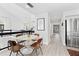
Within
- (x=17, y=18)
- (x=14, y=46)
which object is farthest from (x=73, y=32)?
(x=14, y=46)

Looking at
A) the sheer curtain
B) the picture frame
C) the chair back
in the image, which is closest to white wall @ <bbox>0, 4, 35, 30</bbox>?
the picture frame

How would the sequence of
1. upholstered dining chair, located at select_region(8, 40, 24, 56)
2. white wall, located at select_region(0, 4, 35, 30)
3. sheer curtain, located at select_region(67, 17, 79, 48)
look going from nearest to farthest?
1. upholstered dining chair, located at select_region(8, 40, 24, 56)
2. white wall, located at select_region(0, 4, 35, 30)
3. sheer curtain, located at select_region(67, 17, 79, 48)

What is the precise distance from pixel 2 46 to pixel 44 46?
104cm

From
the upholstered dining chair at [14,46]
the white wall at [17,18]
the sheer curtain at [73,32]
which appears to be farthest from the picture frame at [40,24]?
the sheer curtain at [73,32]

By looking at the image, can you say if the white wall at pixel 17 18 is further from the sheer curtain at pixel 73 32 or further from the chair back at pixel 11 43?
the sheer curtain at pixel 73 32

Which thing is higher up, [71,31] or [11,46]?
[71,31]

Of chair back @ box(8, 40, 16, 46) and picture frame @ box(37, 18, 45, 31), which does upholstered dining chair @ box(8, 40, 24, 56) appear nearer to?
chair back @ box(8, 40, 16, 46)

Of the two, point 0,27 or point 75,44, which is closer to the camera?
point 0,27

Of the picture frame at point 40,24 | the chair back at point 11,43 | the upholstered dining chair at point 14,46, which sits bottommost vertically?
the upholstered dining chair at point 14,46

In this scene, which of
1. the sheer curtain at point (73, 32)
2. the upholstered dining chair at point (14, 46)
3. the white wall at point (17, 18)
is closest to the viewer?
the upholstered dining chair at point (14, 46)

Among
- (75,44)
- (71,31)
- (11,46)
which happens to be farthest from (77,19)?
(11,46)

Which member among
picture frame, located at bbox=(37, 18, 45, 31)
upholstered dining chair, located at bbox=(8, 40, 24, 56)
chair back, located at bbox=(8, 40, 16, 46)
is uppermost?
picture frame, located at bbox=(37, 18, 45, 31)

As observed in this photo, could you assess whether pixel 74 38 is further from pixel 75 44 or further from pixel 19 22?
pixel 19 22

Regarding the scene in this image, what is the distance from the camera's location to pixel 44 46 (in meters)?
2.71
